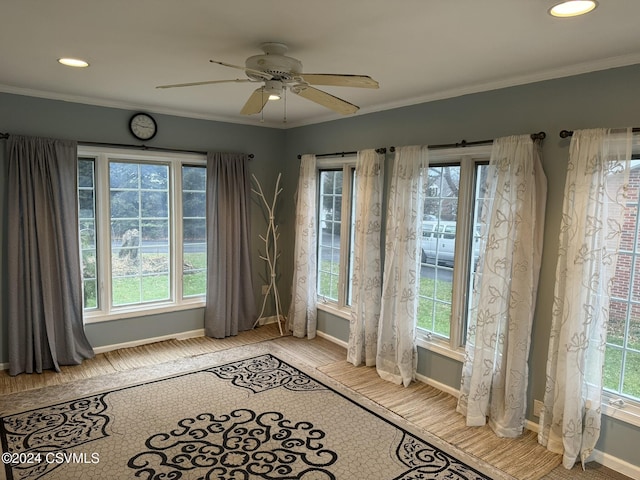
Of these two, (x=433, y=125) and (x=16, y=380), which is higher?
(x=433, y=125)

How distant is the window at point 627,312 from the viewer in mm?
2600

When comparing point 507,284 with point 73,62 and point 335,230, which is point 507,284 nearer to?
point 335,230

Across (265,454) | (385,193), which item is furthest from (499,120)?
(265,454)

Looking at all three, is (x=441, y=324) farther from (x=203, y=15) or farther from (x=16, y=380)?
(x=16, y=380)

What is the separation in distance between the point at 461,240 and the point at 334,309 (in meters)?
1.85

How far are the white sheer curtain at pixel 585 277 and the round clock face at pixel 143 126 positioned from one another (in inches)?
150

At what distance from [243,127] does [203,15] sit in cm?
309

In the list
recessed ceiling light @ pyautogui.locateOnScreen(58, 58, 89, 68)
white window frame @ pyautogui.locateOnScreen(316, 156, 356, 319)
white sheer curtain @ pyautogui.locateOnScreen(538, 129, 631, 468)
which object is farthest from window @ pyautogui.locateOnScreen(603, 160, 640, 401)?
recessed ceiling light @ pyautogui.locateOnScreen(58, 58, 89, 68)

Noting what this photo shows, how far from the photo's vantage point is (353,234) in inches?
180

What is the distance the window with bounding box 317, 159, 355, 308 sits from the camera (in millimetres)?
4566

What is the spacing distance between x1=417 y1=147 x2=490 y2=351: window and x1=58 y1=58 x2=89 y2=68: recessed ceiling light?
8.94 ft

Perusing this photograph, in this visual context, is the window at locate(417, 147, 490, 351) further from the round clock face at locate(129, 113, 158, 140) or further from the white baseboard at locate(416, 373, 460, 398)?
the round clock face at locate(129, 113, 158, 140)

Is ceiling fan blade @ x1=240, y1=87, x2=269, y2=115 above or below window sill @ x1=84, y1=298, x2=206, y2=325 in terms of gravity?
above

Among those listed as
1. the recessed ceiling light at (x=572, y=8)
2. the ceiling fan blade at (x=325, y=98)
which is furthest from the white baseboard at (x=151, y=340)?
the recessed ceiling light at (x=572, y=8)
